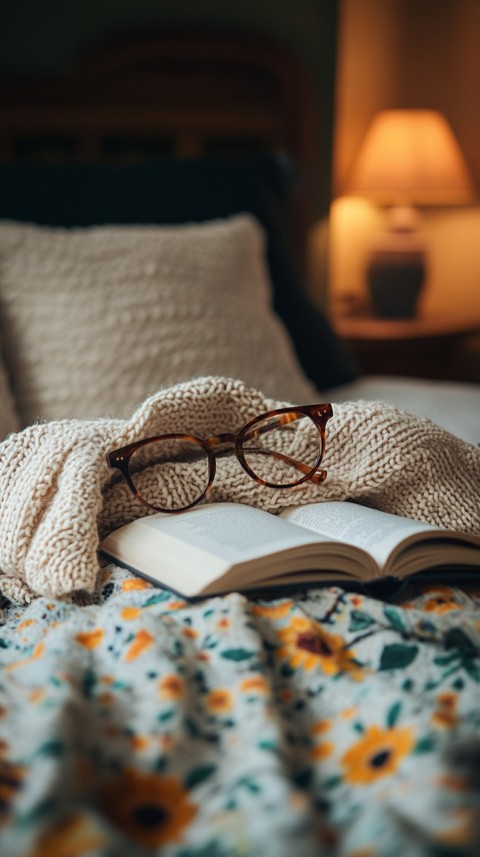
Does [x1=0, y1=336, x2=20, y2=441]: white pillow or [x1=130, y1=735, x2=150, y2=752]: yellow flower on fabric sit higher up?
[x1=130, y1=735, x2=150, y2=752]: yellow flower on fabric

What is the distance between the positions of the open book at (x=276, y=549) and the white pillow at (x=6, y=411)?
1.37ft

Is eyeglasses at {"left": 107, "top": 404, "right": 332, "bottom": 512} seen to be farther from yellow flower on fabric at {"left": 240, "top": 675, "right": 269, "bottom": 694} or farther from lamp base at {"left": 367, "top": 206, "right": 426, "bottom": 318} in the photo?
lamp base at {"left": 367, "top": 206, "right": 426, "bottom": 318}

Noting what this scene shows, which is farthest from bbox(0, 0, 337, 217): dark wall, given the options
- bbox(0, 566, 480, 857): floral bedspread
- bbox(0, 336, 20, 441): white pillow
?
bbox(0, 566, 480, 857): floral bedspread

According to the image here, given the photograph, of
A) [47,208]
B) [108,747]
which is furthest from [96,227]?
[108,747]

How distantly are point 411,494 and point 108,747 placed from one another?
0.45 m

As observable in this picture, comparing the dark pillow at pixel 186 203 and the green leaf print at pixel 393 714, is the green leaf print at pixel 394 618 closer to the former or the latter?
the green leaf print at pixel 393 714

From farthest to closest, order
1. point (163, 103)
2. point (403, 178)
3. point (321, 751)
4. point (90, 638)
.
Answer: point (403, 178)
point (163, 103)
point (90, 638)
point (321, 751)

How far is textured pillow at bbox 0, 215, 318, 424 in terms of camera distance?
1.29 meters

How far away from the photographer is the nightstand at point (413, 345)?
2279 mm

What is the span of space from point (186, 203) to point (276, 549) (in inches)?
42.5

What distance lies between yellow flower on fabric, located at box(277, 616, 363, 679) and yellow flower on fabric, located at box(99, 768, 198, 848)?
0.50 feet

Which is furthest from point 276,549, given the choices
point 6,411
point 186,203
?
point 186,203

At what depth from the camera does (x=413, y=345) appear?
7.63ft

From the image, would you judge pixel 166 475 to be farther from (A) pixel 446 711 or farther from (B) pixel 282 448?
(A) pixel 446 711
